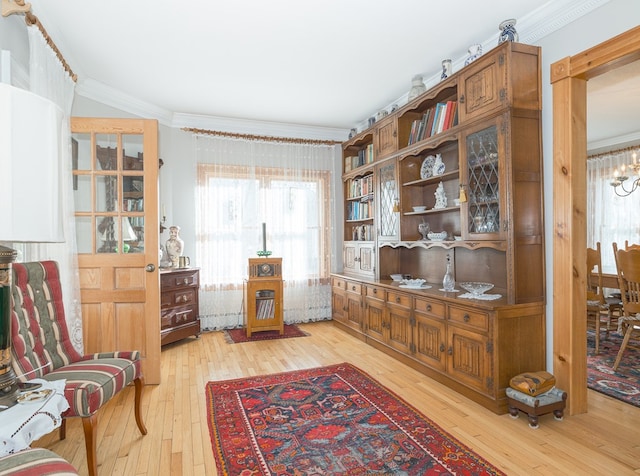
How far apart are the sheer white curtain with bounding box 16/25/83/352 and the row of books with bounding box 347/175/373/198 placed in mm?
3155

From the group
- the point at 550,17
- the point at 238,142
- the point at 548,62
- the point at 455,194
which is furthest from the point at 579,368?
the point at 238,142

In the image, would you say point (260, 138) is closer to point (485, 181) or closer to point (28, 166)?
point (485, 181)

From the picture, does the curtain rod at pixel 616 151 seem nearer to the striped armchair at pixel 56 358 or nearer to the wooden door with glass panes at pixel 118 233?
the wooden door with glass panes at pixel 118 233

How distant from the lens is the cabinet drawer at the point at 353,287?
14.6 feet

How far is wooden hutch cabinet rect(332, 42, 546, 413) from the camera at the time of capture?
2.60 m

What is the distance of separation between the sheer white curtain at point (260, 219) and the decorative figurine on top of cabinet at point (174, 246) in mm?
374

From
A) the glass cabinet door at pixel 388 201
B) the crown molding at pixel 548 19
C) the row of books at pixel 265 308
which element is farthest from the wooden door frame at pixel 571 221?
the row of books at pixel 265 308

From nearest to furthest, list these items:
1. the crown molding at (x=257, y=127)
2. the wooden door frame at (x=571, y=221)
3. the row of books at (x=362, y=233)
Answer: the wooden door frame at (x=571, y=221)
the row of books at (x=362, y=233)
the crown molding at (x=257, y=127)

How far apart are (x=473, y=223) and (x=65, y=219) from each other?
3126mm

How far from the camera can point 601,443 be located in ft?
7.04

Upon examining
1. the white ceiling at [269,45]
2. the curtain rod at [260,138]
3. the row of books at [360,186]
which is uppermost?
the white ceiling at [269,45]

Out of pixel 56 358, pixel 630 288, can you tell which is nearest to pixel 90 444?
pixel 56 358

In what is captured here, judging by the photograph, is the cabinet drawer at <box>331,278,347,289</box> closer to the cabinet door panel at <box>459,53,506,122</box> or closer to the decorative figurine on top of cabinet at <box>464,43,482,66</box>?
the cabinet door panel at <box>459,53,506,122</box>

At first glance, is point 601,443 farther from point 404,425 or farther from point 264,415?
point 264,415
